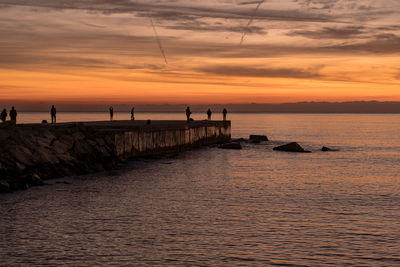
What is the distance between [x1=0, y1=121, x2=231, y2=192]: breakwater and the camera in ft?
88.3

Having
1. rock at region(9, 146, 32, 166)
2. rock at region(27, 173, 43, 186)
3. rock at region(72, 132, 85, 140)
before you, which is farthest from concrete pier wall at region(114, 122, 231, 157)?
rock at region(27, 173, 43, 186)

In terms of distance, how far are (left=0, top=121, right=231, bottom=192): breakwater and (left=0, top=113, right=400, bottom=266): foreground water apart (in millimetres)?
1488

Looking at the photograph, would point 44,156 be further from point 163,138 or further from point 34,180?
point 163,138

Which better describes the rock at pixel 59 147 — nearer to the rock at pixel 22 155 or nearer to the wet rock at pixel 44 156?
the wet rock at pixel 44 156

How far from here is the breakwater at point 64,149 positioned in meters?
26.9

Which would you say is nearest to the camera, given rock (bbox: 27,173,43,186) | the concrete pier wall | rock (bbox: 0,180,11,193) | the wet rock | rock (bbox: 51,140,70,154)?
rock (bbox: 0,180,11,193)

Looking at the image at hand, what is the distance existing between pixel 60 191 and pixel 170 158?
65.2ft

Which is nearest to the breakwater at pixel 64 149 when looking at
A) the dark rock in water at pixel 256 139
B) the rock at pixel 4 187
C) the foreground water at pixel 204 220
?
the rock at pixel 4 187

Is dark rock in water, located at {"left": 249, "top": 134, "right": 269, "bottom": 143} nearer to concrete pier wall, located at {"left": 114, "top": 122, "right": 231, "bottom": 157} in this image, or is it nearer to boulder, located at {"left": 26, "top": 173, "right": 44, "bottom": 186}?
concrete pier wall, located at {"left": 114, "top": 122, "right": 231, "bottom": 157}

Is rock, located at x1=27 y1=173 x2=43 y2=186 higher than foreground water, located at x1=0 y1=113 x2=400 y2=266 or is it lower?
higher

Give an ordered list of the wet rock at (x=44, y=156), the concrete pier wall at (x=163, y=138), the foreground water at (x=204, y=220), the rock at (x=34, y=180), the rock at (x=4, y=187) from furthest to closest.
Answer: the concrete pier wall at (x=163, y=138), the wet rock at (x=44, y=156), the rock at (x=34, y=180), the rock at (x=4, y=187), the foreground water at (x=204, y=220)

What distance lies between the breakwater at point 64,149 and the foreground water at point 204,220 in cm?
149

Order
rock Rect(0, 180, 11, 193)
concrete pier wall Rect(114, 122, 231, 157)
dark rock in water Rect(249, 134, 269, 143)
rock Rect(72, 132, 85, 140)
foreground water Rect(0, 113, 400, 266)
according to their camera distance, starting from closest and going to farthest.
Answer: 1. foreground water Rect(0, 113, 400, 266)
2. rock Rect(0, 180, 11, 193)
3. rock Rect(72, 132, 85, 140)
4. concrete pier wall Rect(114, 122, 231, 157)
5. dark rock in water Rect(249, 134, 269, 143)

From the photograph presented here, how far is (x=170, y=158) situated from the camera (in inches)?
1756
